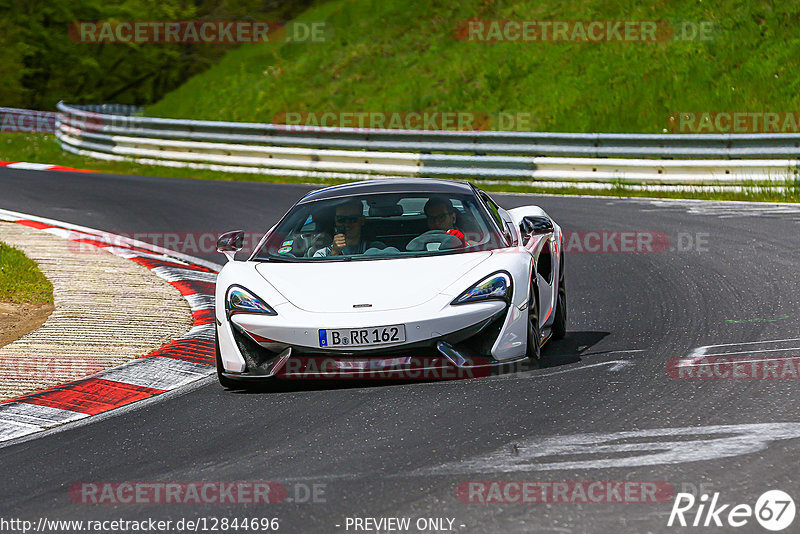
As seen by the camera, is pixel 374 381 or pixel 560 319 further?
pixel 560 319

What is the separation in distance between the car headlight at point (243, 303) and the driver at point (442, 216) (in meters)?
1.53

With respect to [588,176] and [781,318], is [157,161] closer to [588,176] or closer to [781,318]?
[588,176]

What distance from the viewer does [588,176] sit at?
1986cm

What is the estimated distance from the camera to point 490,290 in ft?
22.2

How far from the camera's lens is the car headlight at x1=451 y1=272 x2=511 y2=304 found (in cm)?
673

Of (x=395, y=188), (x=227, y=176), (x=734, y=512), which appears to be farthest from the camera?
(x=227, y=176)

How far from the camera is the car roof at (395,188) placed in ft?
26.9

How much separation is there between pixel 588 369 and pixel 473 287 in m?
0.92

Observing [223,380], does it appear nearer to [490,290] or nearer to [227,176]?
[490,290]

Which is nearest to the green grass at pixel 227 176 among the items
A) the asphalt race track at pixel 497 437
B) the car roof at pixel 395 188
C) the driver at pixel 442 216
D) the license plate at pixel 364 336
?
the asphalt race track at pixel 497 437

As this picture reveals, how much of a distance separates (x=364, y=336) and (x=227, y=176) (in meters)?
18.3
